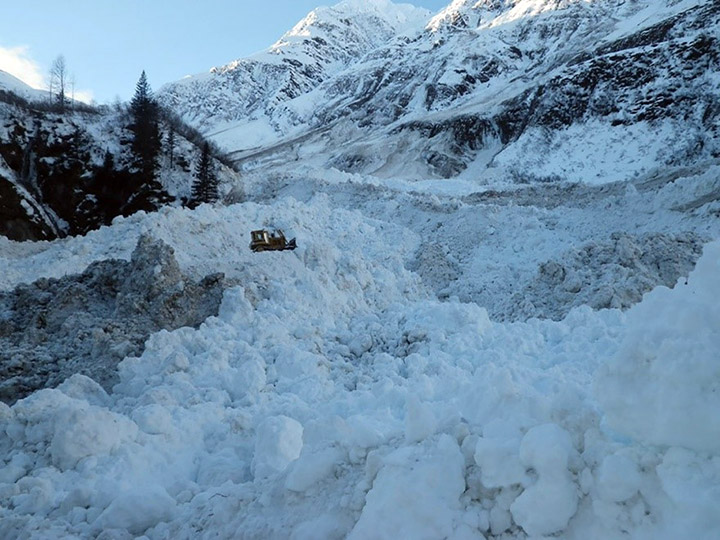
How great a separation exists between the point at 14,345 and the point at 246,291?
4109 mm

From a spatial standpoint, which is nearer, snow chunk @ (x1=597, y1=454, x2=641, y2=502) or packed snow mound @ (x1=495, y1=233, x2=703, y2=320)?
snow chunk @ (x1=597, y1=454, x2=641, y2=502)

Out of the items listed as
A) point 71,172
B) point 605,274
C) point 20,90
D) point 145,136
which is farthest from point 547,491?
point 20,90

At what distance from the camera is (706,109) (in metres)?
37.9

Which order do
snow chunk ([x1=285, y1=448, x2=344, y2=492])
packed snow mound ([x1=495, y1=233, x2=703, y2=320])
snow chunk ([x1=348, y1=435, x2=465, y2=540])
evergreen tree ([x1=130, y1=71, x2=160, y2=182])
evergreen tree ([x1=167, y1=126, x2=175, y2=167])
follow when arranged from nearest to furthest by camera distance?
snow chunk ([x1=348, y1=435, x2=465, y2=540]), snow chunk ([x1=285, y1=448, x2=344, y2=492]), packed snow mound ([x1=495, y1=233, x2=703, y2=320]), evergreen tree ([x1=130, y1=71, x2=160, y2=182]), evergreen tree ([x1=167, y1=126, x2=175, y2=167])

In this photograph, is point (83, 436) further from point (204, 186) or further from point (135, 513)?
point (204, 186)

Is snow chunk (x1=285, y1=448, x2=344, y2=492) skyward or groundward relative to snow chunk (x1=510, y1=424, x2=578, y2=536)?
groundward

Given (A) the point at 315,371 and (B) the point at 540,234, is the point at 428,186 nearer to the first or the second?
(B) the point at 540,234

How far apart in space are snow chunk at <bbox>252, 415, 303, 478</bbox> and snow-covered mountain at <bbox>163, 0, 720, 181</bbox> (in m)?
35.7

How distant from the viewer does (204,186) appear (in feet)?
83.4

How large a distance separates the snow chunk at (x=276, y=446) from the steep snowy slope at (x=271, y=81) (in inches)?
3371

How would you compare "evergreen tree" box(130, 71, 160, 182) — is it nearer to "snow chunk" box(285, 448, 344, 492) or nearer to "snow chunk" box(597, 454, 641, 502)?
"snow chunk" box(285, 448, 344, 492)

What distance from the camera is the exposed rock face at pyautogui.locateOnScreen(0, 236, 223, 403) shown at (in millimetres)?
7833

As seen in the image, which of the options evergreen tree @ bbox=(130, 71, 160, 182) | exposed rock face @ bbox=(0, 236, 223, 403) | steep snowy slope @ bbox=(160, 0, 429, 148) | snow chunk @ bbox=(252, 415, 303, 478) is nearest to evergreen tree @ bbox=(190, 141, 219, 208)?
evergreen tree @ bbox=(130, 71, 160, 182)

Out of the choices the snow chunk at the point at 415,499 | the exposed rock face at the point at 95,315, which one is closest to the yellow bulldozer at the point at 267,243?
the exposed rock face at the point at 95,315
